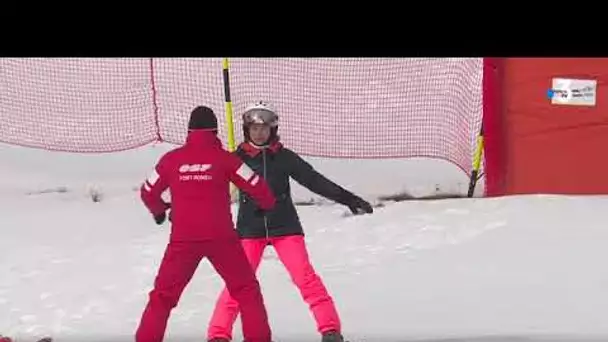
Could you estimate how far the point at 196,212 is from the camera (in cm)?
655

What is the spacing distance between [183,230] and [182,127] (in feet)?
19.4

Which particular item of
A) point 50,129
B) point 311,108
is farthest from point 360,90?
point 50,129

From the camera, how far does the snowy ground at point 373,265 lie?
7.95 metres

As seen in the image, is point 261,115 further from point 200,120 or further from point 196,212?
point 196,212

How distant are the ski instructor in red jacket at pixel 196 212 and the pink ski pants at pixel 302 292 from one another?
0.95ft

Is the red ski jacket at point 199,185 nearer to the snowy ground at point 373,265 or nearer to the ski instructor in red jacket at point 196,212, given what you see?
the ski instructor in red jacket at point 196,212

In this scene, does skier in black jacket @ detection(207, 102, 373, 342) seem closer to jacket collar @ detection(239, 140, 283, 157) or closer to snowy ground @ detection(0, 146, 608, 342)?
jacket collar @ detection(239, 140, 283, 157)

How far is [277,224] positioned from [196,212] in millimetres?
611

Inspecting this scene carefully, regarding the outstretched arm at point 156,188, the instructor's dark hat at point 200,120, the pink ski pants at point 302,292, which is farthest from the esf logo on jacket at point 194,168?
the pink ski pants at point 302,292

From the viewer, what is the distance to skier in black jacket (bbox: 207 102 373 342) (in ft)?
22.7

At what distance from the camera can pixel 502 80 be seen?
10.8 meters

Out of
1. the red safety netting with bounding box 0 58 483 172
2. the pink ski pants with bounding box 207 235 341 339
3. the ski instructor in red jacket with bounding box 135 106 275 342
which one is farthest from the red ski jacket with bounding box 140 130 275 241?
the red safety netting with bounding box 0 58 483 172

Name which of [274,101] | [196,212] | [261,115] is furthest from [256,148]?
[274,101]
